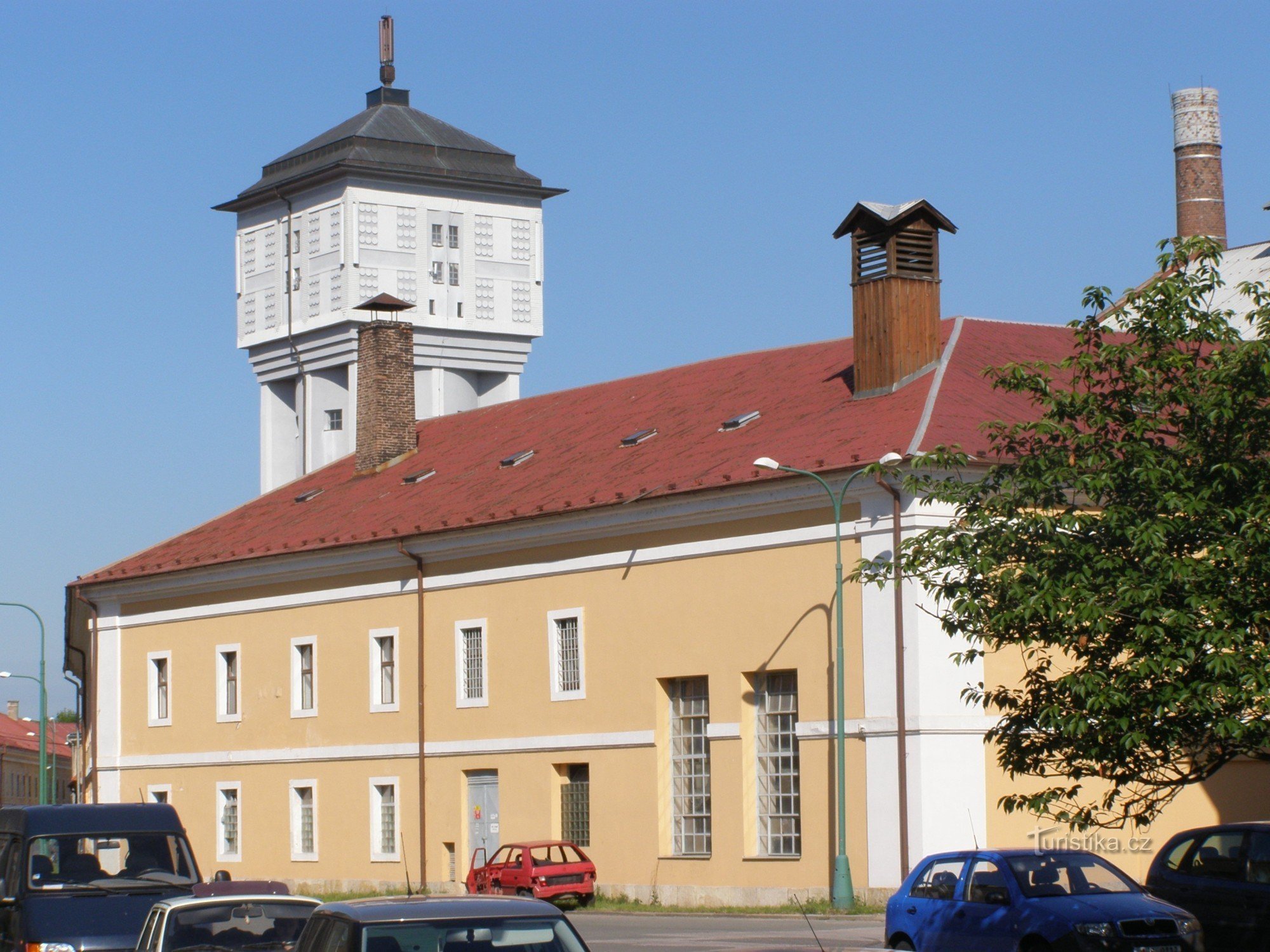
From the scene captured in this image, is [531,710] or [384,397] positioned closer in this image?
[531,710]

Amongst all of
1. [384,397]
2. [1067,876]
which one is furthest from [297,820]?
[1067,876]

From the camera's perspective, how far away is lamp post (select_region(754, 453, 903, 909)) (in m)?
31.5

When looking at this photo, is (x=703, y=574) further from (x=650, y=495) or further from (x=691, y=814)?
(x=691, y=814)

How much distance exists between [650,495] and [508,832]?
25.3ft

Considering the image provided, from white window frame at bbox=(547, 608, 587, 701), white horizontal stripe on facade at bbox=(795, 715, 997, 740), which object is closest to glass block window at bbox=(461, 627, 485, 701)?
white window frame at bbox=(547, 608, 587, 701)

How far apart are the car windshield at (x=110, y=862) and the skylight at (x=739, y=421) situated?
67.9 feet

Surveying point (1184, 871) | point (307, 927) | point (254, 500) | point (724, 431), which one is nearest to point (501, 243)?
point (254, 500)

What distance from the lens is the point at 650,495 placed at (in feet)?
118

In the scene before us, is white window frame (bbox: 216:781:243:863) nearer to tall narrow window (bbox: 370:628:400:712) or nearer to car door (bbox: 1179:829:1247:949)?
tall narrow window (bbox: 370:628:400:712)

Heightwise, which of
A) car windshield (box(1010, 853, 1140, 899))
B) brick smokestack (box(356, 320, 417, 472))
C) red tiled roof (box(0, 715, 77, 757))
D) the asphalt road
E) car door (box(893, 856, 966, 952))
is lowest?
red tiled roof (box(0, 715, 77, 757))

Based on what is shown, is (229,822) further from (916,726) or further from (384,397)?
(916,726)

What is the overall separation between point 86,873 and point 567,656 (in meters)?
20.6

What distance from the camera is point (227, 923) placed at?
14742mm

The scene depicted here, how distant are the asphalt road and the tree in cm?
535
